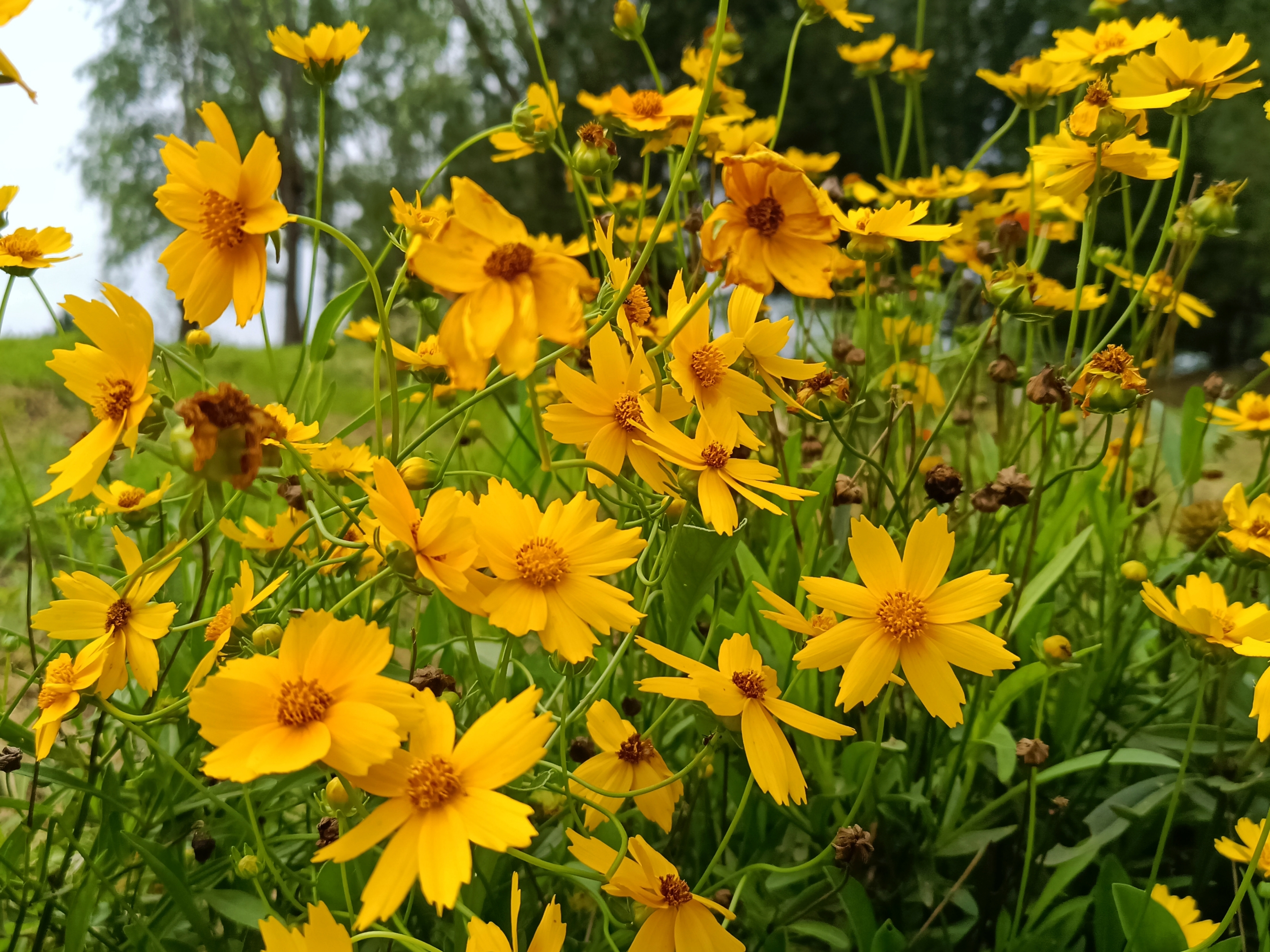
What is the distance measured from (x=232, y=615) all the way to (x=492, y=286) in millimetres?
222

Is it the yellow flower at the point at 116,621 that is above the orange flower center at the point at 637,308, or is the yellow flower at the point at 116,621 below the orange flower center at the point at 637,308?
below

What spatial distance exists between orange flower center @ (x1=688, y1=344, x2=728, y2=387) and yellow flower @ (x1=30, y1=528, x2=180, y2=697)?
26cm

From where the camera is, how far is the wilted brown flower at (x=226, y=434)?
0.86 feet

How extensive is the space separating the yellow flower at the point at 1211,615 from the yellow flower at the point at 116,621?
523 mm

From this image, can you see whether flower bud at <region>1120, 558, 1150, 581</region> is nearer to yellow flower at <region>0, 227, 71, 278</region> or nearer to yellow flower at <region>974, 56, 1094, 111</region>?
yellow flower at <region>974, 56, 1094, 111</region>

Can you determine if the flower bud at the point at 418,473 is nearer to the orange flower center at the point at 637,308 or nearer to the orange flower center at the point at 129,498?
the orange flower center at the point at 637,308

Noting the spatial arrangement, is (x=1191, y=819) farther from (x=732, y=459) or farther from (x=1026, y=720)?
(x=732, y=459)

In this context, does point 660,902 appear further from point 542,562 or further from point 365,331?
point 365,331

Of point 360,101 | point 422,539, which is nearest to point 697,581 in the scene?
point 422,539

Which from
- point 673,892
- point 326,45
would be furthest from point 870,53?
point 673,892

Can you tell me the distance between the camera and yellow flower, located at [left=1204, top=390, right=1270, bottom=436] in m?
0.78

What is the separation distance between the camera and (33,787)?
1.60ft

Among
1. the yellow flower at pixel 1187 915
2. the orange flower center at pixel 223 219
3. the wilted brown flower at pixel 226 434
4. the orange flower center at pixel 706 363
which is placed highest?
the orange flower center at pixel 223 219

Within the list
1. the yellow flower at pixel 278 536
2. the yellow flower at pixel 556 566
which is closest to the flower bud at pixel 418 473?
Answer: the yellow flower at pixel 556 566
